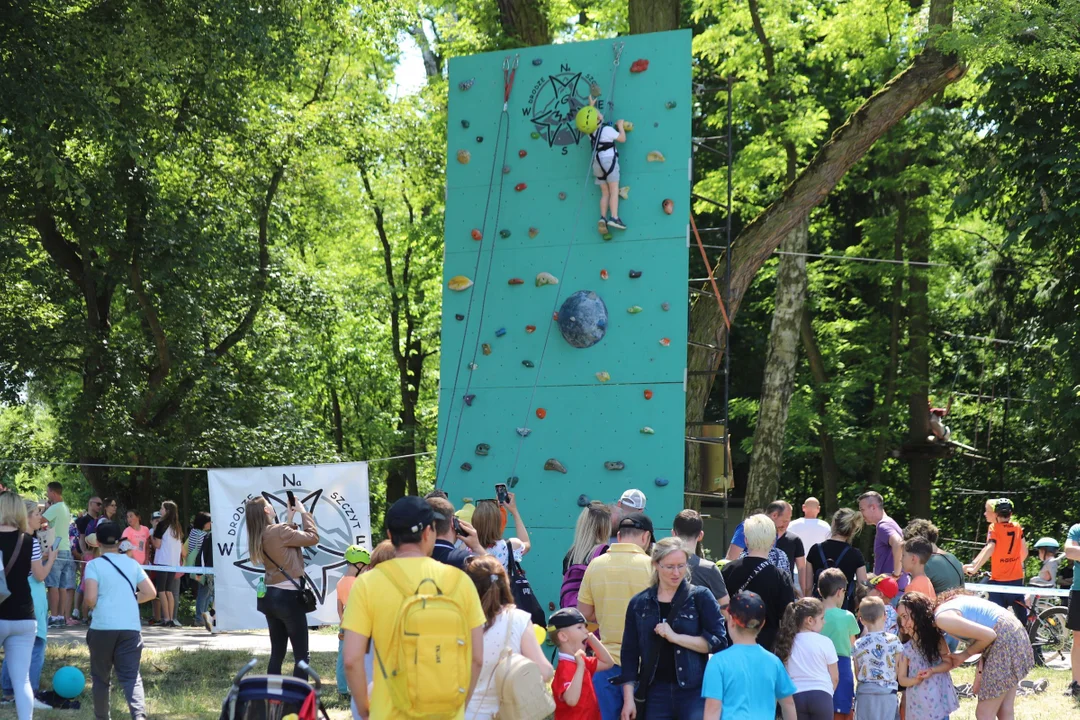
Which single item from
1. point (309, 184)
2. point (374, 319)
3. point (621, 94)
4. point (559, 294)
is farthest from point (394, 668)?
point (374, 319)

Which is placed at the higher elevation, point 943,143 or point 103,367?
point 943,143

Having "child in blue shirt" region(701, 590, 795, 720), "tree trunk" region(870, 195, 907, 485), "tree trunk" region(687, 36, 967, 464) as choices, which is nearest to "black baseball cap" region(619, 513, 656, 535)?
"child in blue shirt" region(701, 590, 795, 720)

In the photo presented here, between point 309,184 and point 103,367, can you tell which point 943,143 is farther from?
point 103,367

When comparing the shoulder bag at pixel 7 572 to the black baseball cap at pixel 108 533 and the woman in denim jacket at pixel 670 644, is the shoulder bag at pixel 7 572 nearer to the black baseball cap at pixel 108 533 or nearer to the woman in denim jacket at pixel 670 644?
the black baseball cap at pixel 108 533

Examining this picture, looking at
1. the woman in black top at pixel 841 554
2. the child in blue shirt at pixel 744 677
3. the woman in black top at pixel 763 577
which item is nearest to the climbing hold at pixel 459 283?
the woman in black top at pixel 841 554

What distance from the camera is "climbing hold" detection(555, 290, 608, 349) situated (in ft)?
39.9

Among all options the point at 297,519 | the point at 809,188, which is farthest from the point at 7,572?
the point at 809,188

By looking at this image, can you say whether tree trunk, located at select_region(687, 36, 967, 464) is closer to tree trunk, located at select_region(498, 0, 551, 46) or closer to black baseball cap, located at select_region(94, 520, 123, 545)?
tree trunk, located at select_region(498, 0, 551, 46)

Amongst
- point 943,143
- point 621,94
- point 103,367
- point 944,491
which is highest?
point 943,143

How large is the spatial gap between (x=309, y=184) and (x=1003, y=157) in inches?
473

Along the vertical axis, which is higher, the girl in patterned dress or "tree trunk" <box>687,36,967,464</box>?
"tree trunk" <box>687,36,967,464</box>

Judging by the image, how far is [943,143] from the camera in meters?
21.6

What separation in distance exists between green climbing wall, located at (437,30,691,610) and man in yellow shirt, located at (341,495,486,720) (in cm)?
708

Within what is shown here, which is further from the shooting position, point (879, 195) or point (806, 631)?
point (879, 195)
